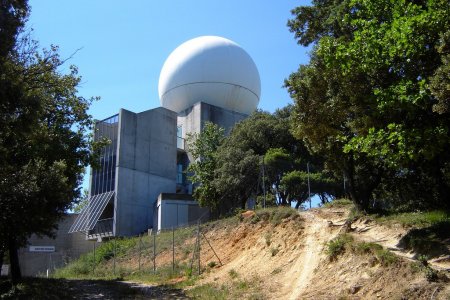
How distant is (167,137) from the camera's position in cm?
5122

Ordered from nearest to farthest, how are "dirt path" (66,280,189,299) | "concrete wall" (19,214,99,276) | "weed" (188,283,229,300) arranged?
1. "weed" (188,283,229,300)
2. "dirt path" (66,280,189,299)
3. "concrete wall" (19,214,99,276)

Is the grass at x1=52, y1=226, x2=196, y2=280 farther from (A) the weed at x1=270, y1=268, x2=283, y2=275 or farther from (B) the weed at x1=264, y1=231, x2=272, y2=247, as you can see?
(A) the weed at x1=270, y1=268, x2=283, y2=275

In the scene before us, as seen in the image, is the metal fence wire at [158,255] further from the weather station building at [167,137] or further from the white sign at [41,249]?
the white sign at [41,249]

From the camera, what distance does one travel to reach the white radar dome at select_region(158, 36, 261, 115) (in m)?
51.6

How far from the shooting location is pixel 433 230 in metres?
13.2

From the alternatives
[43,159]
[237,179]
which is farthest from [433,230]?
[237,179]

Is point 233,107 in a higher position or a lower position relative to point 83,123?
higher

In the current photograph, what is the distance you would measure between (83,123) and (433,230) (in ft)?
53.2

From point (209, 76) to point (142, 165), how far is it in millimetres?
11873

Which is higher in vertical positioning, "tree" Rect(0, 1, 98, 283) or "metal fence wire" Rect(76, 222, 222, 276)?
"tree" Rect(0, 1, 98, 283)

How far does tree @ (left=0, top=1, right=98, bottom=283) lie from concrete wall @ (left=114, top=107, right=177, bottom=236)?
22.6 meters

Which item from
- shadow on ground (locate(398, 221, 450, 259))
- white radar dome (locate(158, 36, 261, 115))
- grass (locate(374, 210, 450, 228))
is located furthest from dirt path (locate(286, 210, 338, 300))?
white radar dome (locate(158, 36, 261, 115))

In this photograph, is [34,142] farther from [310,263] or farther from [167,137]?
[167,137]

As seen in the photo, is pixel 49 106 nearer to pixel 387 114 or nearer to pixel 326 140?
pixel 326 140
